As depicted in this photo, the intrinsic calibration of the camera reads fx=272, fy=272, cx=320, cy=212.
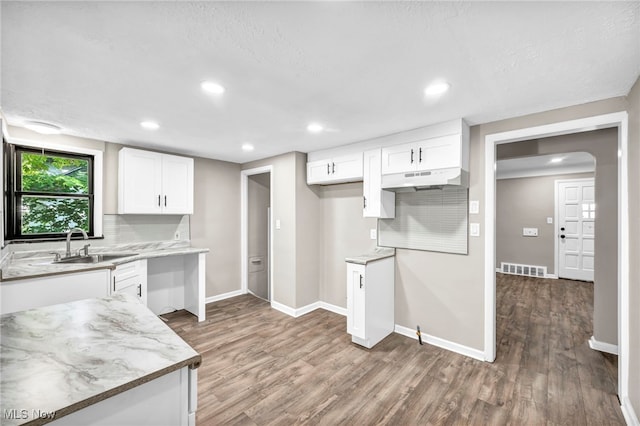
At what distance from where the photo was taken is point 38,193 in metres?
2.99

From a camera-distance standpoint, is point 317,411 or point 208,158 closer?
point 317,411

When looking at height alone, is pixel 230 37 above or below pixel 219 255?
above

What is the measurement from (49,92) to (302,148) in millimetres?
2443

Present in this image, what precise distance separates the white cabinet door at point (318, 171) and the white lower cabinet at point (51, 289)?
2526mm

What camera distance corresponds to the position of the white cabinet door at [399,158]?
282 centimetres

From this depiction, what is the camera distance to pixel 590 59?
1.59 m

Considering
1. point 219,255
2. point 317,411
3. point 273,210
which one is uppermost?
point 273,210

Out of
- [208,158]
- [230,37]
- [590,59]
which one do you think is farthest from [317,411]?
[208,158]

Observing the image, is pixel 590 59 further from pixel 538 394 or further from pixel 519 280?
pixel 519 280

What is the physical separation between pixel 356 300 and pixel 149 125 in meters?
2.80

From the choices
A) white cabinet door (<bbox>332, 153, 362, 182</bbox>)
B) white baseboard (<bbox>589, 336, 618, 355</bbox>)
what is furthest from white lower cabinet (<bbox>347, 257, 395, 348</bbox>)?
white baseboard (<bbox>589, 336, 618, 355</bbox>)

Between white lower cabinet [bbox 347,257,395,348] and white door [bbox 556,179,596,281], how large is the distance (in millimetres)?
5019

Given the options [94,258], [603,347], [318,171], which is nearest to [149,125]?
[94,258]

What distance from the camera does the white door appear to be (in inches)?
214
